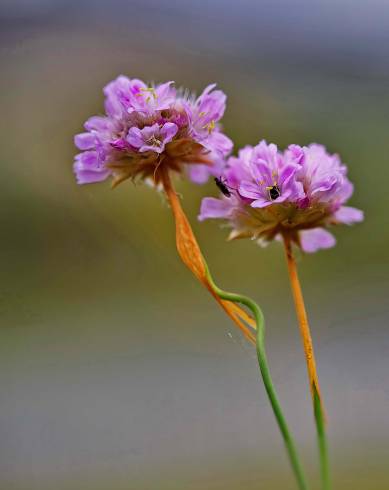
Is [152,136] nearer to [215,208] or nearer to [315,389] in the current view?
[215,208]

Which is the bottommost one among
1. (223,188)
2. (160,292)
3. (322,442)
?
(160,292)

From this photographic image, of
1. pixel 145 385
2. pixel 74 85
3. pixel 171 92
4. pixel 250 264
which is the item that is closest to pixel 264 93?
pixel 74 85

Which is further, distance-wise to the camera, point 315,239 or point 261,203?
point 315,239

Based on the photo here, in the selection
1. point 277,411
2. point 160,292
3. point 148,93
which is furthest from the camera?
point 160,292

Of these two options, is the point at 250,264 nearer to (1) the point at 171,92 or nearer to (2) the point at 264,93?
(2) the point at 264,93

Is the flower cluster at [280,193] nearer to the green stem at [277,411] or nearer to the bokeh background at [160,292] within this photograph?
the green stem at [277,411]

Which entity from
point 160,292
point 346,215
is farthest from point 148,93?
point 160,292

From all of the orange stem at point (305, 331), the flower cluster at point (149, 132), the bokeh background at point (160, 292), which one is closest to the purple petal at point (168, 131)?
the flower cluster at point (149, 132)
